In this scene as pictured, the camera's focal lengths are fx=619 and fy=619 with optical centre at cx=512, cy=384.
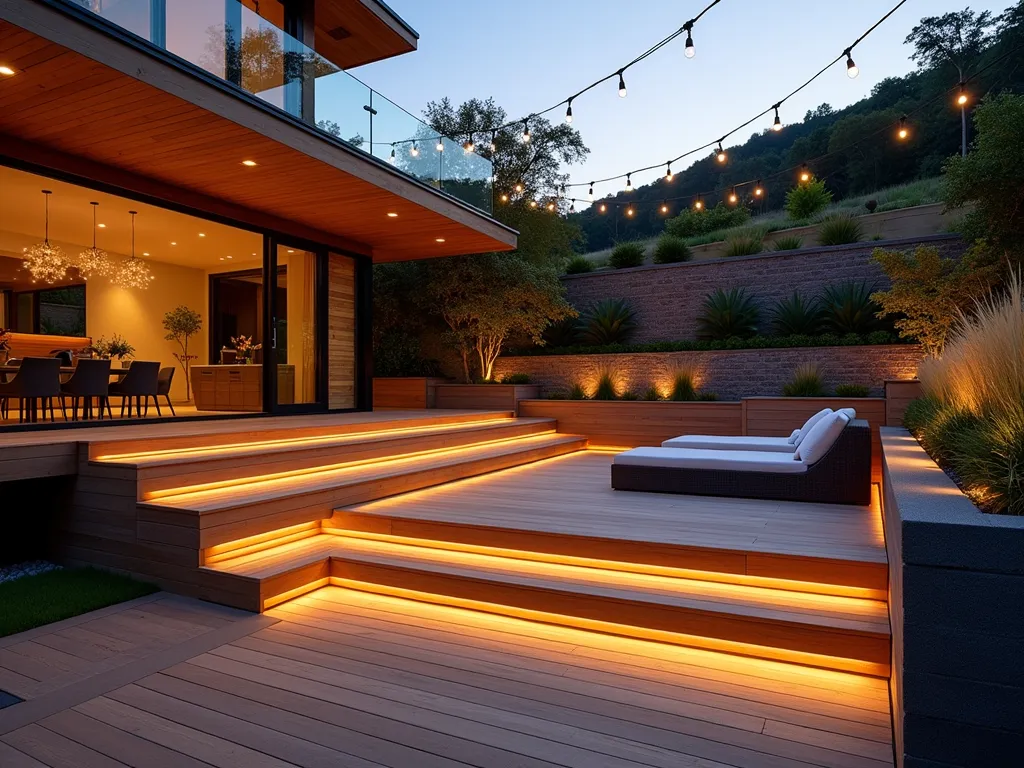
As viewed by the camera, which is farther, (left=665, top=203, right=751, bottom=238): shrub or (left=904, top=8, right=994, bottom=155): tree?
(left=904, top=8, right=994, bottom=155): tree

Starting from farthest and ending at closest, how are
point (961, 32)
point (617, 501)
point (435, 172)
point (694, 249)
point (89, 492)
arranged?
point (961, 32), point (694, 249), point (435, 172), point (617, 501), point (89, 492)

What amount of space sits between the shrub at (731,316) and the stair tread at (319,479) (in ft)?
14.7

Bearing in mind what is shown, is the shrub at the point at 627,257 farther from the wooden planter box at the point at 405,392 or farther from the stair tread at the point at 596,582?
the stair tread at the point at 596,582

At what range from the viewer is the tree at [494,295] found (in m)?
10.9

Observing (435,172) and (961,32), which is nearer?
(435,172)

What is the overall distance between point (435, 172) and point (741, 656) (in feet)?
23.5

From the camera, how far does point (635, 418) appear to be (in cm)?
962

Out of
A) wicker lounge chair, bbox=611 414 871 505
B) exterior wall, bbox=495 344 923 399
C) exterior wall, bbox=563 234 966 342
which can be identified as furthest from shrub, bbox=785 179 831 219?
wicker lounge chair, bbox=611 414 871 505

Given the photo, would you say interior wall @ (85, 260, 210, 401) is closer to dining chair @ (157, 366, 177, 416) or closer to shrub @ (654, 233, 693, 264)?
dining chair @ (157, 366, 177, 416)

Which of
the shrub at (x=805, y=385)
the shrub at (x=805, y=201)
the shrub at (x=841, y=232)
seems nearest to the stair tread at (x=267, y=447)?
the shrub at (x=805, y=385)

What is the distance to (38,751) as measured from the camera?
2.26 m

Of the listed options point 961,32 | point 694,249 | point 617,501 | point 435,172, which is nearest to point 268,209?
point 435,172

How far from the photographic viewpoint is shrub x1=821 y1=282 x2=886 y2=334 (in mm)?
9562

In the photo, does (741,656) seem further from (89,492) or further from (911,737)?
(89,492)
